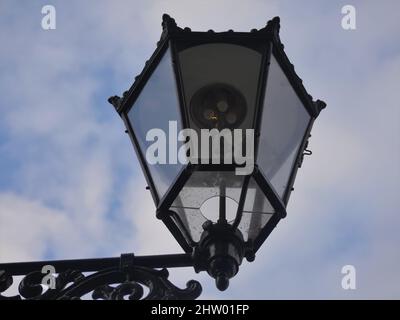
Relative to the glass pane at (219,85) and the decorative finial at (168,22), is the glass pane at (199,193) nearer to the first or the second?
the glass pane at (219,85)

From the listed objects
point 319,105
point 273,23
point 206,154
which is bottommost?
point 206,154

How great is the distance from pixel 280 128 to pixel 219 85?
34 centimetres

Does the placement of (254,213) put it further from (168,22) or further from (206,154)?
(168,22)

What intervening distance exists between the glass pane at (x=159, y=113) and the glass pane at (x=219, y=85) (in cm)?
8

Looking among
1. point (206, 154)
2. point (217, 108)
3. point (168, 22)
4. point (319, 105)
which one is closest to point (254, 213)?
point (206, 154)

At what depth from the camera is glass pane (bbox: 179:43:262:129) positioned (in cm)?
596

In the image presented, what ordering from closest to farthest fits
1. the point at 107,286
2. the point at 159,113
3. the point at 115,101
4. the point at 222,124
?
the point at 107,286
the point at 222,124
the point at 159,113
the point at 115,101

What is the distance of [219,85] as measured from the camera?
6.07 metres

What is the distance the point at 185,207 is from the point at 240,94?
58cm

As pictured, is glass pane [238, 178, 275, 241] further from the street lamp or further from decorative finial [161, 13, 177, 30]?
decorative finial [161, 13, 177, 30]

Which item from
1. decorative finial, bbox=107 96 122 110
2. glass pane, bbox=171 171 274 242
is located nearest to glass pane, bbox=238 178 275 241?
glass pane, bbox=171 171 274 242

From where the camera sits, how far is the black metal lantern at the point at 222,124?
576 centimetres
